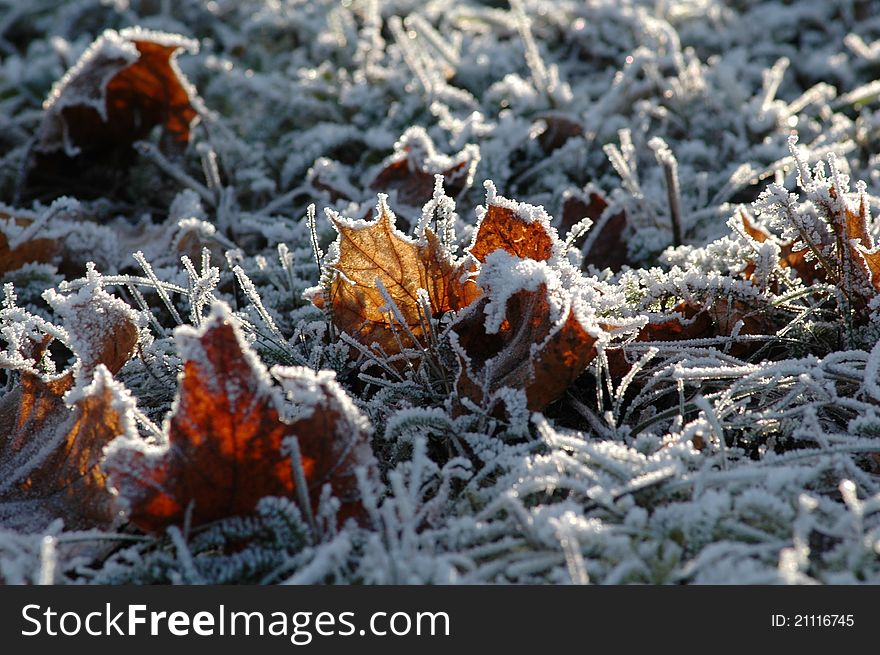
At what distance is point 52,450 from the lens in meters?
1.50

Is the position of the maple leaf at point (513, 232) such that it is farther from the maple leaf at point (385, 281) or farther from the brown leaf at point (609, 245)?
the brown leaf at point (609, 245)

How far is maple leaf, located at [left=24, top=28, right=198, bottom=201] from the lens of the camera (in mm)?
2648

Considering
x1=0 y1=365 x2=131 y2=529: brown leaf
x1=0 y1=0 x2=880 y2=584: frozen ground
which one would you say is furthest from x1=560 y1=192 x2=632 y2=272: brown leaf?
x1=0 y1=365 x2=131 y2=529: brown leaf

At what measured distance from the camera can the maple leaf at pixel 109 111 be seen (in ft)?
8.69

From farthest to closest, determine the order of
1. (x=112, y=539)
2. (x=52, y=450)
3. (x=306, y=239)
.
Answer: (x=306, y=239) → (x=52, y=450) → (x=112, y=539)

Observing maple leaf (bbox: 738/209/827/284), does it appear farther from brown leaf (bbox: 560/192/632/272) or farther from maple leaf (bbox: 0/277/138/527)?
maple leaf (bbox: 0/277/138/527)

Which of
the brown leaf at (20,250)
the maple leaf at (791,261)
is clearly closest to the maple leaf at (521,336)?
the maple leaf at (791,261)

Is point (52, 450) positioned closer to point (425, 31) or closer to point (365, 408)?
point (365, 408)

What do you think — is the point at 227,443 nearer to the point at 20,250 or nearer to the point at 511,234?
the point at 511,234

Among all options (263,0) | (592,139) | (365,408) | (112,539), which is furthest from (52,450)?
(263,0)

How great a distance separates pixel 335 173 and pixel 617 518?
1594 millimetres

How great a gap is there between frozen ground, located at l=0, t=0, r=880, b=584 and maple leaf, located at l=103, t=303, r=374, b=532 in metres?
0.02

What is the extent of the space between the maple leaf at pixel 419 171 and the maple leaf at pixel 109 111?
2.62ft

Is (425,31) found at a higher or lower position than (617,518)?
higher
